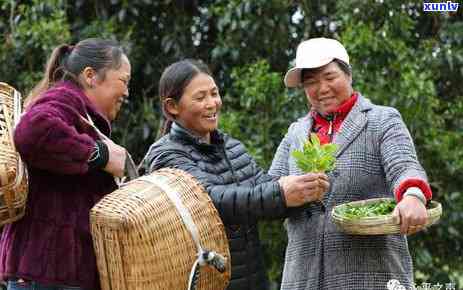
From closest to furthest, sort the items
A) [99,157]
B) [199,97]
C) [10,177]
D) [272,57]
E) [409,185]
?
1. [10,177]
2. [99,157]
3. [409,185]
4. [199,97]
5. [272,57]

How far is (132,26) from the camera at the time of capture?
5672 mm

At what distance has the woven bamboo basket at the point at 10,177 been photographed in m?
2.65

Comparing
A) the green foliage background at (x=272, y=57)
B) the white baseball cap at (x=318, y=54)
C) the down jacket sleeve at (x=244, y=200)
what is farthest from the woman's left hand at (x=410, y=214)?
the green foliage background at (x=272, y=57)

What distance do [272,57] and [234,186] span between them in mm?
2614

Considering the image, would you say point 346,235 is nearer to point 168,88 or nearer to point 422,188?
point 422,188

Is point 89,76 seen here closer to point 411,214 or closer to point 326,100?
point 326,100

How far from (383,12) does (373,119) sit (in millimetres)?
2231

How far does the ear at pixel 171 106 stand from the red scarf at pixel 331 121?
1.71ft

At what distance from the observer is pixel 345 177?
3174 millimetres

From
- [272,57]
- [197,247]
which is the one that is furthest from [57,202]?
[272,57]

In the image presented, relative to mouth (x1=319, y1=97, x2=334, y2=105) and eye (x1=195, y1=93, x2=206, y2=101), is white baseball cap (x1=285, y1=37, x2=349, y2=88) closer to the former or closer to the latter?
mouth (x1=319, y1=97, x2=334, y2=105)

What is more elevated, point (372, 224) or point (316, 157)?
point (316, 157)

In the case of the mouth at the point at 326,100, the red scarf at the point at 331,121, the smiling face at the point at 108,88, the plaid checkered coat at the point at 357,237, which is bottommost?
the plaid checkered coat at the point at 357,237

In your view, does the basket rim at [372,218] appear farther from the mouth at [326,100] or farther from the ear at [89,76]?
the ear at [89,76]
